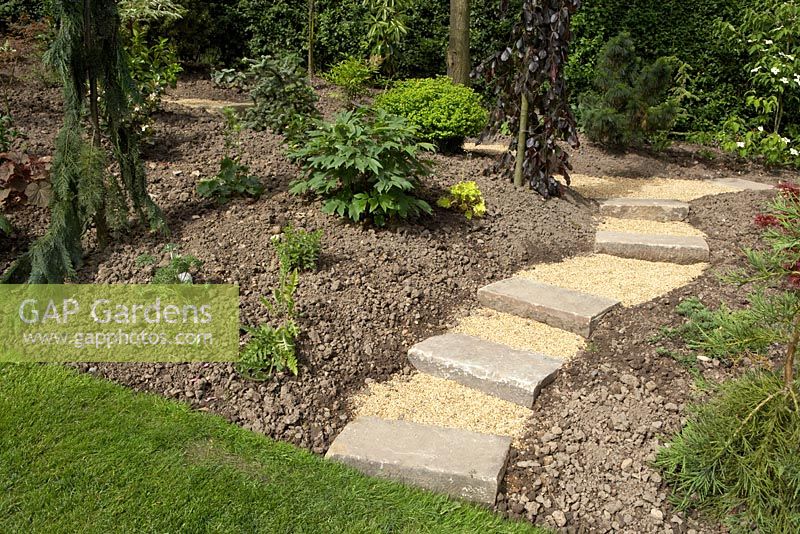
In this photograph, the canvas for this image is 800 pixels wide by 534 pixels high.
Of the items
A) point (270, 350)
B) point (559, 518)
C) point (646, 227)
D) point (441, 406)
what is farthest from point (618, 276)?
point (270, 350)

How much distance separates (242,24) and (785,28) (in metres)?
8.17

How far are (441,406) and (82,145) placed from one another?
258 centimetres

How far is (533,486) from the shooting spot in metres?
2.71

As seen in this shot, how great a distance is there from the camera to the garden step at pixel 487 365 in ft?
10.7

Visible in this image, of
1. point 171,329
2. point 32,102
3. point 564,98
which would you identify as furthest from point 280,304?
point 32,102

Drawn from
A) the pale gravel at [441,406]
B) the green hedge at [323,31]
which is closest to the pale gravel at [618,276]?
the pale gravel at [441,406]

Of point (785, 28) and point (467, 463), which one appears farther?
point (785, 28)

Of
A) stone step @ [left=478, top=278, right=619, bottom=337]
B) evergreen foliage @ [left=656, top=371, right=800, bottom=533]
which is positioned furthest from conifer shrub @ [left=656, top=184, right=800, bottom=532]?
stone step @ [left=478, top=278, right=619, bottom=337]

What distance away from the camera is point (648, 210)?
606 cm

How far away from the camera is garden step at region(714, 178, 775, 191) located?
7.00 metres

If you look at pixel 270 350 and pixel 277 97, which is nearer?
pixel 270 350

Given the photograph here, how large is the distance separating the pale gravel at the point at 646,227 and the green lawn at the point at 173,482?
12.1 feet

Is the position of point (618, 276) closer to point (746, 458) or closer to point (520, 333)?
point (520, 333)

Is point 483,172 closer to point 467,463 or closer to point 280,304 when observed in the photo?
point 280,304
